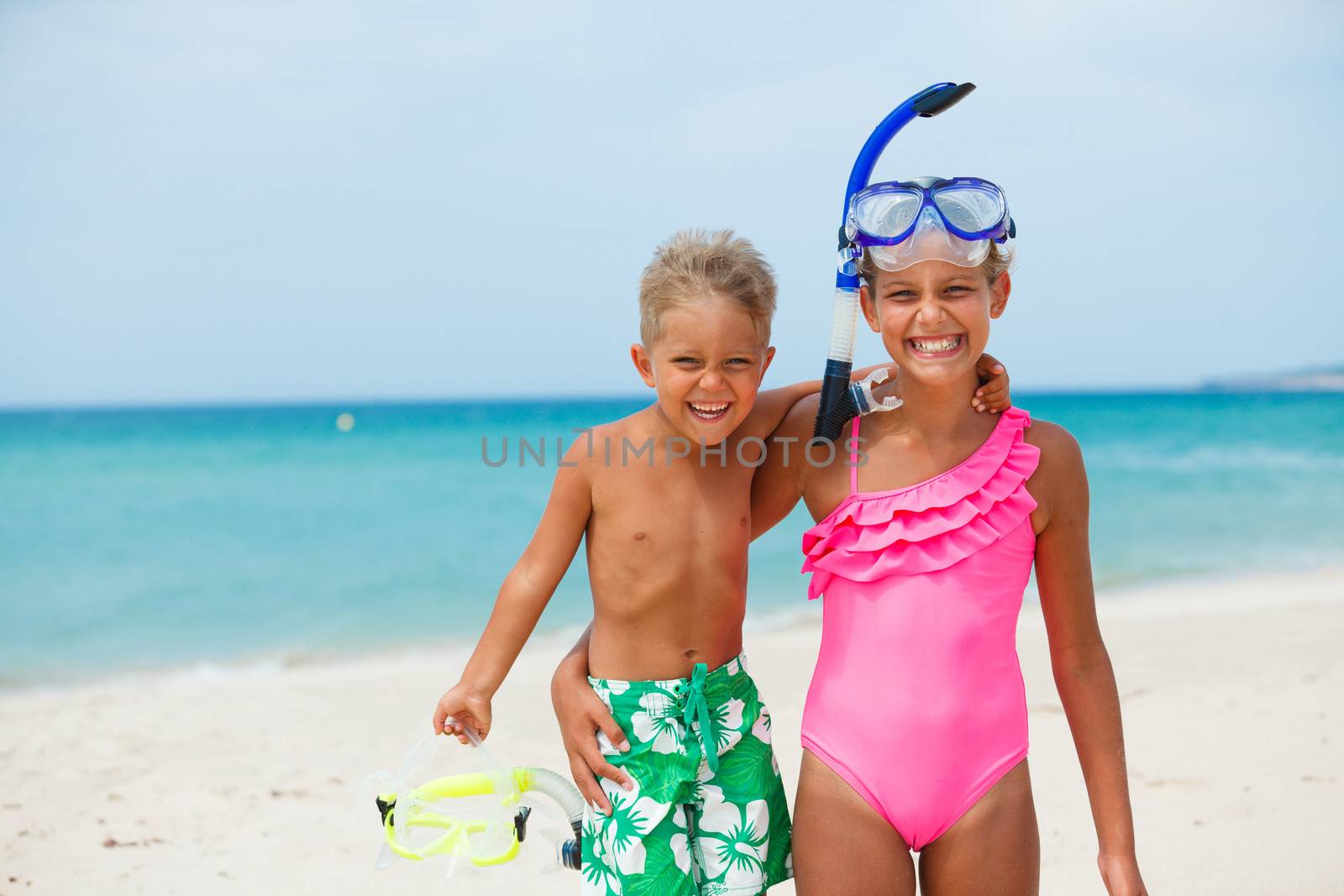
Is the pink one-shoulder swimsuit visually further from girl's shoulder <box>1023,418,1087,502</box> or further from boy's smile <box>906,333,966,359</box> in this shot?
boy's smile <box>906,333,966,359</box>

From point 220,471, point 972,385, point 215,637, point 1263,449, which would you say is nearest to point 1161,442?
point 1263,449

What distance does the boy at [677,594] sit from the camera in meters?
2.38

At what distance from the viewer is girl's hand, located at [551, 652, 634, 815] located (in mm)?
2402

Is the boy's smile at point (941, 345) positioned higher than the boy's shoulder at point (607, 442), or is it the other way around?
the boy's smile at point (941, 345)

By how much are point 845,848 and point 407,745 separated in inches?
172

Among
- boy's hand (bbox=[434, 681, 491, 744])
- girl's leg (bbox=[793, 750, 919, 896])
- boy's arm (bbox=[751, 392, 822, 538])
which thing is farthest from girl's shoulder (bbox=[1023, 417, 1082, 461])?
boy's hand (bbox=[434, 681, 491, 744])

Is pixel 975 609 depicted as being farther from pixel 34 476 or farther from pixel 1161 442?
pixel 1161 442

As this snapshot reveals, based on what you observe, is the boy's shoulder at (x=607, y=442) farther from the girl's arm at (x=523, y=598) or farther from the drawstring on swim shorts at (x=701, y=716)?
the drawstring on swim shorts at (x=701, y=716)

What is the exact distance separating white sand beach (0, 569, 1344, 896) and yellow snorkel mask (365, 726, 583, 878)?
1680 mm

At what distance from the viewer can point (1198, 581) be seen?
1164 centimetres

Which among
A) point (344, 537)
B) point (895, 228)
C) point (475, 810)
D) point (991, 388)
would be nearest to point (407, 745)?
point (475, 810)

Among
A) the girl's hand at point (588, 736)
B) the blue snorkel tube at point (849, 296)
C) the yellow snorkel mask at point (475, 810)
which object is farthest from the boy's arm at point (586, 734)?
the blue snorkel tube at point (849, 296)

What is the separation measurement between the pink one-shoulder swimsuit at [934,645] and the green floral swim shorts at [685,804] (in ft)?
0.77

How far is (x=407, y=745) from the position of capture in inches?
238
